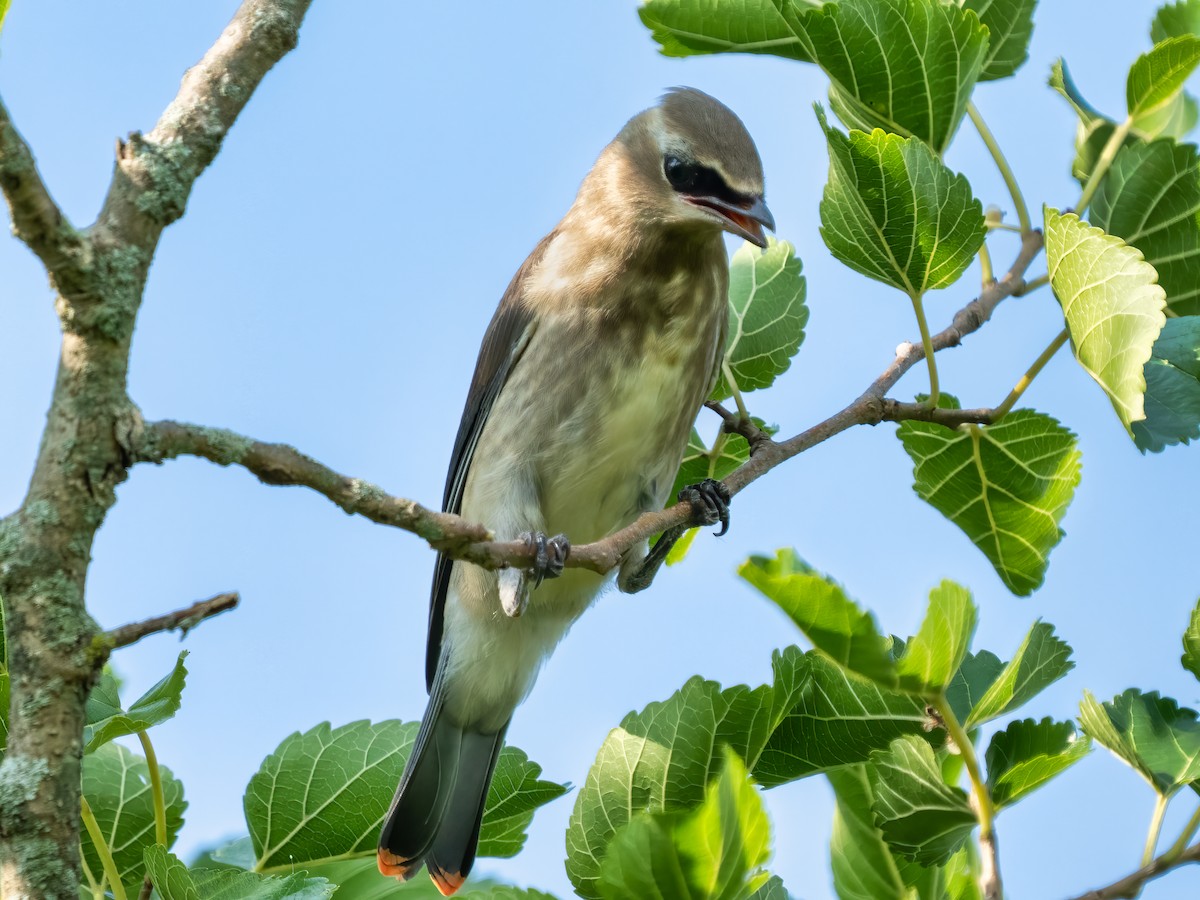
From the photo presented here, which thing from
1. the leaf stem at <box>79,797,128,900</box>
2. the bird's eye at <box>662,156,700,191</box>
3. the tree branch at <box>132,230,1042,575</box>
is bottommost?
the leaf stem at <box>79,797,128,900</box>

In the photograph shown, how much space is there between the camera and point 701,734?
2652 mm

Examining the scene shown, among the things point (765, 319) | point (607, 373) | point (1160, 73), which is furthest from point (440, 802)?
point (1160, 73)

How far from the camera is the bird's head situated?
3805 mm

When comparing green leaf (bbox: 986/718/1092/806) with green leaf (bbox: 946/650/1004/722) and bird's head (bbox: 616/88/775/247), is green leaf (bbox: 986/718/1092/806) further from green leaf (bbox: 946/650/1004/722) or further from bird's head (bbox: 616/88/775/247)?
bird's head (bbox: 616/88/775/247)

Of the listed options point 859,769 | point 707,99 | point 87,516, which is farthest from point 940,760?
point 707,99

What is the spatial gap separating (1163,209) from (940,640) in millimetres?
1480

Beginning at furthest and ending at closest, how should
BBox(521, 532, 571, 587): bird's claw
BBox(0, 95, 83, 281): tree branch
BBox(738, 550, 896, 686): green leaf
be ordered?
BBox(521, 532, 571, 587): bird's claw → BBox(738, 550, 896, 686): green leaf → BBox(0, 95, 83, 281): tree branch

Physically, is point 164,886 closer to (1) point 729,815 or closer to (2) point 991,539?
(1) point 729,815

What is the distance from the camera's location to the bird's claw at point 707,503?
3.58 m

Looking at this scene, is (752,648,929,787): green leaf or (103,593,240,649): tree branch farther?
(752,648,929,787): green leaf

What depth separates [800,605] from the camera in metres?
2.24

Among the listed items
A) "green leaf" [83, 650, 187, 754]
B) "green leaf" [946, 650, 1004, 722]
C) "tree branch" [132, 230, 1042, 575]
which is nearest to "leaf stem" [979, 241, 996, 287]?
"tree branch" [132, 230, 1042, 575]

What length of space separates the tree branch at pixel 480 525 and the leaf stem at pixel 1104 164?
0.44 ft

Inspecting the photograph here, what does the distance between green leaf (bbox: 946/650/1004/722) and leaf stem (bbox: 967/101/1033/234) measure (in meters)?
1.20
